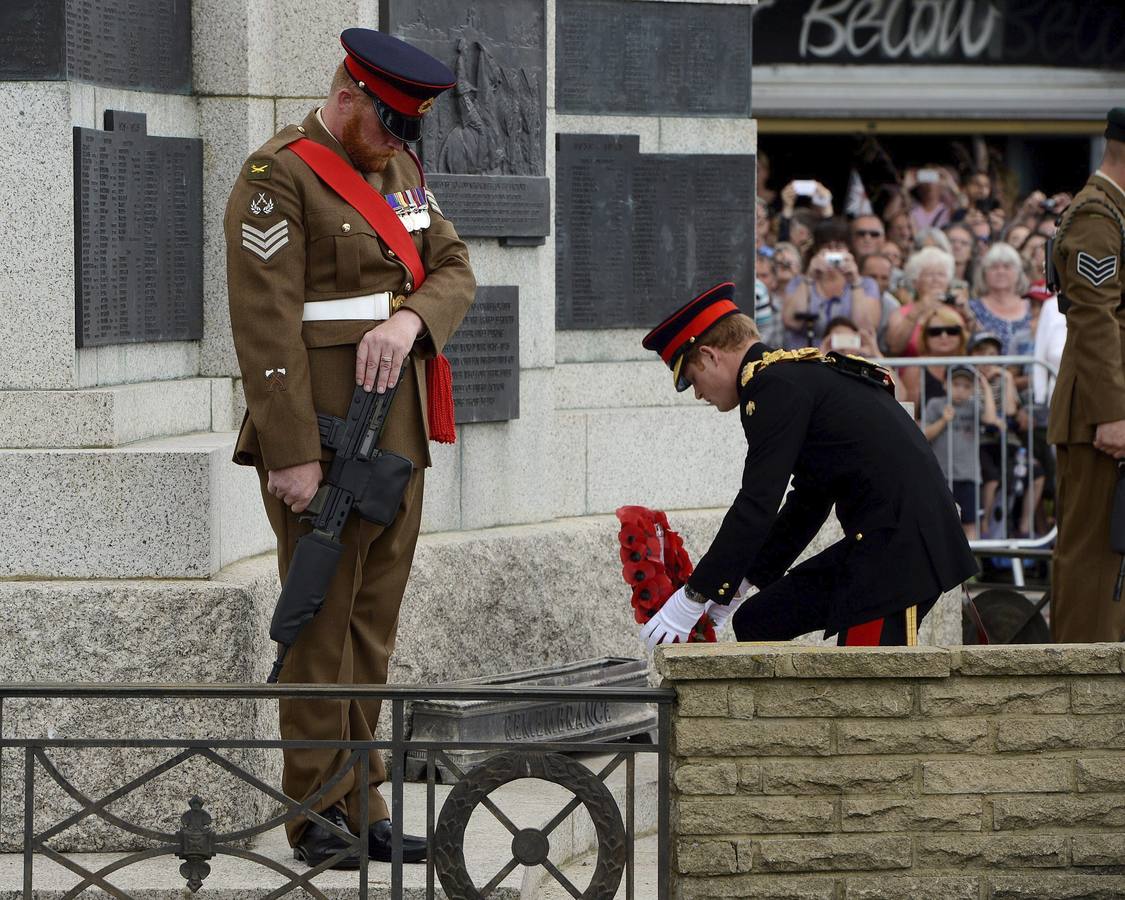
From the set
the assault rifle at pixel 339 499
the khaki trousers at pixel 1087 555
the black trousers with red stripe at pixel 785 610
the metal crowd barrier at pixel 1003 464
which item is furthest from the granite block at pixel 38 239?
the metal crowd barrier at pixel 1003 464

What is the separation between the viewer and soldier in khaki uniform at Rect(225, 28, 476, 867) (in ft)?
16.8

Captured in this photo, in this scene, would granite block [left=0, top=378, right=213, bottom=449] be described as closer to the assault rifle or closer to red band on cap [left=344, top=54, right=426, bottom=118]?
the assault rifle

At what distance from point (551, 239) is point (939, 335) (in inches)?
169

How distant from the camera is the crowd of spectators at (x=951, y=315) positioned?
10.7 metres

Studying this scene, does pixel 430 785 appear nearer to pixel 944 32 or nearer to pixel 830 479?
pixel 830 479

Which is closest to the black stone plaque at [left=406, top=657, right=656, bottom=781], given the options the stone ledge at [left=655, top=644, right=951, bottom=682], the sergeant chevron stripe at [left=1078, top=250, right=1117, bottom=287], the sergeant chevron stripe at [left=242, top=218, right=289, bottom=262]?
the stone ledge at [left=655, top=644, right=951, bottom=682]

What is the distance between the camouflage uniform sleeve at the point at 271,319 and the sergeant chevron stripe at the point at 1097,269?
2925 millimetres

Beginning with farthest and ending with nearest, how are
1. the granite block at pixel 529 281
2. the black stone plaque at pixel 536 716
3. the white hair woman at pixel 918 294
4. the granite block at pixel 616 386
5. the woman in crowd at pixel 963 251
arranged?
the woman in crowd at pixel 963 251 → the white hair woman at pixel 918 294 → the granite block at pixel 616 386 → the granite block at pixel 529 281 → the black stone plaque at pixel 536 716

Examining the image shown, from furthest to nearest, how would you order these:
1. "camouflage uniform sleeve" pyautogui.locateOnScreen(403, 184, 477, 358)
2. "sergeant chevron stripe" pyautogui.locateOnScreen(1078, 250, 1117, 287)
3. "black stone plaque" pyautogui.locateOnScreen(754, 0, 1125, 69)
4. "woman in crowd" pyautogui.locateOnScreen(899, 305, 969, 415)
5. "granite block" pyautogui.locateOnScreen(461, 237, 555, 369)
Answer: "black stone plaque" pyautogui.locateOnScreen(754, 0, 1125, 69)
"woman in crowd" pyautogui.locateOnScreen(899, 305, 969, 415)
"granite block" pyautogui.locateOnScreen(461, 237, 555, 369)
"sergeant chevron stripe" pyautogui.locateOnScreen(1078, 250, 1117, 287)
"camouflage uniform sleeve" pyautogui.locateOnScreen(403, 184, 477, 358)

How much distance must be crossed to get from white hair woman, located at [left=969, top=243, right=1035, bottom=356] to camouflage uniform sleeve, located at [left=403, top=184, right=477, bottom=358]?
6440mm

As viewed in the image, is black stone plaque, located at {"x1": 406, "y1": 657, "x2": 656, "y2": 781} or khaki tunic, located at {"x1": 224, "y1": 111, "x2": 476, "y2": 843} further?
black stone plaque, located at {"x1": 406, "y1": 657, "x2": 656, "y2": 781}

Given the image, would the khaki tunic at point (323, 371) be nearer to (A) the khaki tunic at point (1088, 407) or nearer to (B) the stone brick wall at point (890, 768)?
(B) the stone brick wall at point (890, 768)

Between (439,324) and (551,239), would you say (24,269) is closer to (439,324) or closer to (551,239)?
(439,324)

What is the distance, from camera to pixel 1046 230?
1300 cm
